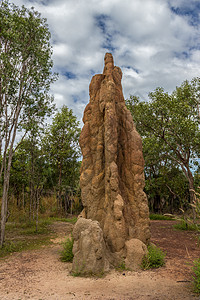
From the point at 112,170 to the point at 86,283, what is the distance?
10.8ft

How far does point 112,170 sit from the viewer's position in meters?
7.70

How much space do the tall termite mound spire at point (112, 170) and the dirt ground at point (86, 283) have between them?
1.16 meters

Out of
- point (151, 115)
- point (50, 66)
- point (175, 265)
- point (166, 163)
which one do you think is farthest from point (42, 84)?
point (166, 163)

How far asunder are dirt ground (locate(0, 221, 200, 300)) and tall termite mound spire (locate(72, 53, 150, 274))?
1.16 metres

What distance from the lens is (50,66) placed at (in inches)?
495

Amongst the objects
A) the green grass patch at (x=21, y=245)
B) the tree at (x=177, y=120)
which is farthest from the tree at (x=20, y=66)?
the tree at (x=177, y=120)

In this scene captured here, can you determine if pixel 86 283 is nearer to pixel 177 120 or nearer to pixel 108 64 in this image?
pixel 108 64

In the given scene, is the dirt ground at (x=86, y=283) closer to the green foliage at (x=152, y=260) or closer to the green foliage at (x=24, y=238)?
the green foliage at (x=152, y=260)

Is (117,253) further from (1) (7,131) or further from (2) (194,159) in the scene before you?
(2) (194,159)

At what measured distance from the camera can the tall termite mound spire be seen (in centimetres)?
748

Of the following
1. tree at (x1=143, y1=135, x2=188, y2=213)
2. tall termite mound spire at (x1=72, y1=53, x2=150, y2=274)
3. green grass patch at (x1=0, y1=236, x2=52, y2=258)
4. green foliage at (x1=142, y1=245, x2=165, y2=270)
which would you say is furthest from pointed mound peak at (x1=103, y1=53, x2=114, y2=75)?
tree at (x1=143, y1=135, x2=188, y2=213)

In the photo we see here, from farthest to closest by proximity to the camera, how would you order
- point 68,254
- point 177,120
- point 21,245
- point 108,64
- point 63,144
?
point 63,144, point 177,120, point 21,245, point 108,64, point 68,254

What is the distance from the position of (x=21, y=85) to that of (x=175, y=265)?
9831 millimetres

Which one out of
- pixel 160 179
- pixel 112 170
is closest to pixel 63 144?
pixel 160 179
